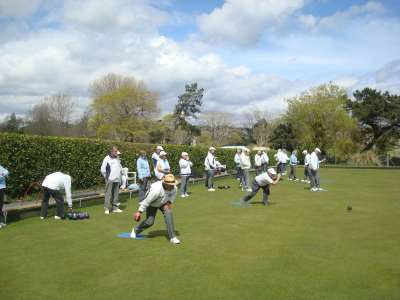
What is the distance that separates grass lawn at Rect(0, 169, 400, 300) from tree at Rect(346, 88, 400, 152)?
54589mm

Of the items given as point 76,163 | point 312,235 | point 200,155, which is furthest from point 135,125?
point 312,235

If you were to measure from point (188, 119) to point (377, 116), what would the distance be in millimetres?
28499

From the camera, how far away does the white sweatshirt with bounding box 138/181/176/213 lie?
8219 mm

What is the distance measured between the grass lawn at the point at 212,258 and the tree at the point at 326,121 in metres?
48.6

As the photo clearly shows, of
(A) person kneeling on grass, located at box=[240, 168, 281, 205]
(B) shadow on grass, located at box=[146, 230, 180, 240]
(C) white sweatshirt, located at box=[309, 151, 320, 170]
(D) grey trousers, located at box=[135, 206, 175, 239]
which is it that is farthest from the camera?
(C) white sweatshirt, located at box=[309, 151, 320, 170]

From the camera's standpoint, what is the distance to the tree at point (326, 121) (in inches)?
2302

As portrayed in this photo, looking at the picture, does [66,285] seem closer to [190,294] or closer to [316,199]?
[190,294]

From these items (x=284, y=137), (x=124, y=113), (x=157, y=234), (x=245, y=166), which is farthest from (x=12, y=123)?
(x=157, y=234)

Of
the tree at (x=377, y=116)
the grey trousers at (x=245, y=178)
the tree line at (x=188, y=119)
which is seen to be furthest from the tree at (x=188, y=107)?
the grey trousers at (x=245, y=178)

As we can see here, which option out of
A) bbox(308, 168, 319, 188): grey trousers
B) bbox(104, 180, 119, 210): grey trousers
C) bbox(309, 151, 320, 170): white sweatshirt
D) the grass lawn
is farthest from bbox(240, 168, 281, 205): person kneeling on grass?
bbox(308, 168, 319, 188): grey trousers

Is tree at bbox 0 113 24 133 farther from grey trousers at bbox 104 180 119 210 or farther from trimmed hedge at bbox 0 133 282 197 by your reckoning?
grey trousers at bbox 104 180 119 210

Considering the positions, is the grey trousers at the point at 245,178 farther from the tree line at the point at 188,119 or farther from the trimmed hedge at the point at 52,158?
the tree line at the point at 188,119

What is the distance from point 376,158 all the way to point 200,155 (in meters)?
35.3

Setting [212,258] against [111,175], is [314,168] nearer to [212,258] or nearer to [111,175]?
[111,175]
